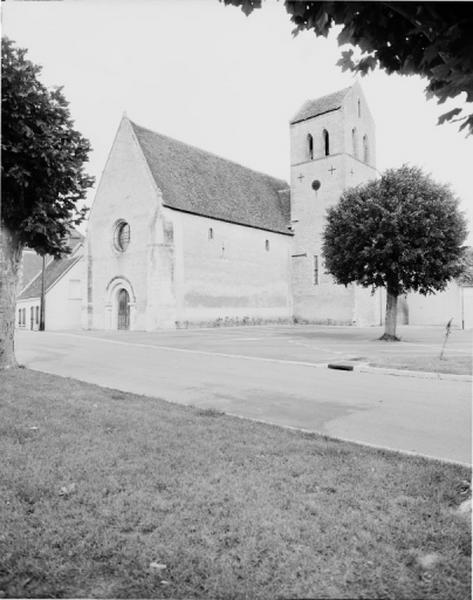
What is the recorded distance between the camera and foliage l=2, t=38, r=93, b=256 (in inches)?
319

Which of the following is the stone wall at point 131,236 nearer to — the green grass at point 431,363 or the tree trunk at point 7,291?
the tree trunk at point 7,291

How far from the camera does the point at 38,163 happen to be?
8750 millimetres

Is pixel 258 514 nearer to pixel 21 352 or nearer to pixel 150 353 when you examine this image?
pixel 150 353

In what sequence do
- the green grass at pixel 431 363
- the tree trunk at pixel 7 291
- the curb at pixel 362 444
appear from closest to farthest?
the curb at pixel 362 444 → the green grass at pixel 431 363 → the tree trunk at pixel 7 291

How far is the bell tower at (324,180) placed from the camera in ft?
107

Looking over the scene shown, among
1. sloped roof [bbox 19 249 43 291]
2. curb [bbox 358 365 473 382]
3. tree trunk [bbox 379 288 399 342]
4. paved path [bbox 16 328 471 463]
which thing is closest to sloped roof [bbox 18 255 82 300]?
sloped roof [bbox 19 249 43 291]

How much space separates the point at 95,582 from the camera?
244 cm

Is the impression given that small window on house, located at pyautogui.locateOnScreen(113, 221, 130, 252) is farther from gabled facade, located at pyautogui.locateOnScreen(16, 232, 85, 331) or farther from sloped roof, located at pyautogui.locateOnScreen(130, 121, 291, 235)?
gabled facade, located at pyautogui.locateOnScreen(16, 232, 85, 331)

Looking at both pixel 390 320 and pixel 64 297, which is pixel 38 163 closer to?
pixel 390 320

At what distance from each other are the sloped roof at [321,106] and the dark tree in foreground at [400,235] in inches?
575

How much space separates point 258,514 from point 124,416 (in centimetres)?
300

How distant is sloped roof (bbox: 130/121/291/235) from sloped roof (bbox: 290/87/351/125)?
18.6 ft

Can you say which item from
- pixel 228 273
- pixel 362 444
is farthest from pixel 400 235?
pixel 362 444

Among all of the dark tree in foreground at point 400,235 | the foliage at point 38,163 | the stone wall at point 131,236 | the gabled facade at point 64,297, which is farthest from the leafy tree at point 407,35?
the gabled facade at point 64,297
